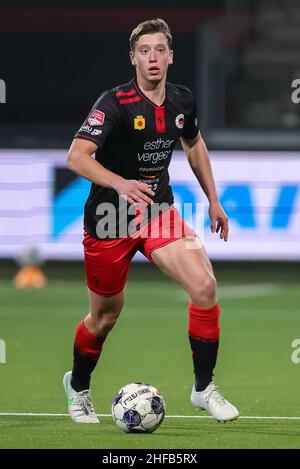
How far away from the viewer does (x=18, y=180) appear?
16.7 meters

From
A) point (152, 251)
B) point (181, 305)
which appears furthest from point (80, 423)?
point (181, 305)

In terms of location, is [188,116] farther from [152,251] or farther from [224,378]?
[224,378]

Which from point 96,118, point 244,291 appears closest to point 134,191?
point 96,118

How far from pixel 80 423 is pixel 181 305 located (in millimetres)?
7181

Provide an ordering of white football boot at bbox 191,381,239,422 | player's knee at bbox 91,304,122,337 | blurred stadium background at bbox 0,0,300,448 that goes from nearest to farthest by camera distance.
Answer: white football boot at bbox 191,381,239,422 < player's knee at bbox 91,304,122,337 < blurred stadium background at bbox 0,0,300,448

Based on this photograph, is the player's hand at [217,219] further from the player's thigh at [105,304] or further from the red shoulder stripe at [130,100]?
the red shoulder stripe at [130,100]

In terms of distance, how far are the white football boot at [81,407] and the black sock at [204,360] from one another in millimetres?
649

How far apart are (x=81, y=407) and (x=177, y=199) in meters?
8.57

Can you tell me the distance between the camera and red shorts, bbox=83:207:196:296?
7.67m

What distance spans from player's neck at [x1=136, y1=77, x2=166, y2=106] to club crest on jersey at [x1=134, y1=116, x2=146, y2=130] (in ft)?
0.53

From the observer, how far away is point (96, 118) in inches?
294

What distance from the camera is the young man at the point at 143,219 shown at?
7496mm

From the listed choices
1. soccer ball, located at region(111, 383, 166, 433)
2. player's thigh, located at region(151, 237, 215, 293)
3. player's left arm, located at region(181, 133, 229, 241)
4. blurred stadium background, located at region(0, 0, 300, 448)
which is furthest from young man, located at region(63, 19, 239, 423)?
blurred stadium background, located at region(0, 0, 300, 448)

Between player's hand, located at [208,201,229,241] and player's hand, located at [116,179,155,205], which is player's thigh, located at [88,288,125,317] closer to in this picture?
player's hand, located at [208,201,229,241]
